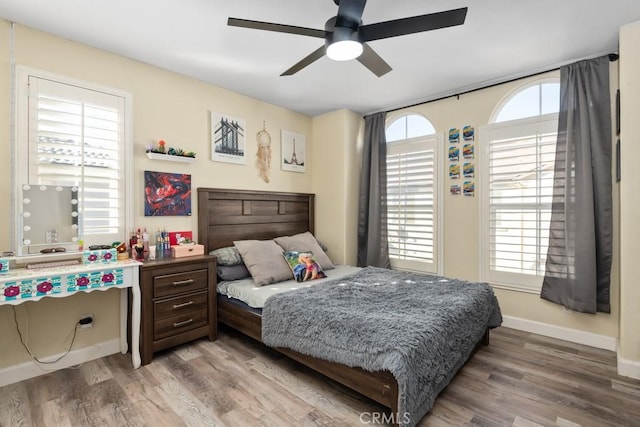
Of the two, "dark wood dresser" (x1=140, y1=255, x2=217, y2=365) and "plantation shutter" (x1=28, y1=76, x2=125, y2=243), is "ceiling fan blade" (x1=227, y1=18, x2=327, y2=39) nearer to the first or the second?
"plantation shutter" (x1=28, y1=76, x2=125, y2=243)

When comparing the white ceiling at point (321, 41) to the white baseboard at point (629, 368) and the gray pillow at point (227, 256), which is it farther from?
the white baseboard at point (629, 368)

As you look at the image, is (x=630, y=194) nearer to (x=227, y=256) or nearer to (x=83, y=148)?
(x=227, y=256)

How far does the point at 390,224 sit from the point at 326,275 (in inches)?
51.4

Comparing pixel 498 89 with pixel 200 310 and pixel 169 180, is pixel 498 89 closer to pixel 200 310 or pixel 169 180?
pixel 169 180

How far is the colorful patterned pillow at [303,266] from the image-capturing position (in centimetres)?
306

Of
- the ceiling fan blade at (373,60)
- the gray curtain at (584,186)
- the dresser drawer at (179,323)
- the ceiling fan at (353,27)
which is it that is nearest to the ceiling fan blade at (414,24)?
the ceiling fan at (353,27)

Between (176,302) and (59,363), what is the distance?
94 centimetres

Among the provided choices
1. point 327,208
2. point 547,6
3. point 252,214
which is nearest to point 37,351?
point 252,214

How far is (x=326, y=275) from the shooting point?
3281 mm

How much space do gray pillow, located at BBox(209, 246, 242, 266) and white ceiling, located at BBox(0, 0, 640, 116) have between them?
1793 mm

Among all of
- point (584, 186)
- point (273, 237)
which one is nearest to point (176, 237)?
point (273, 237)

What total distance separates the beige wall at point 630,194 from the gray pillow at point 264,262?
2.71 m

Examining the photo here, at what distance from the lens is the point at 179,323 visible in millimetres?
2662

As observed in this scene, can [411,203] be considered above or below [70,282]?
above
